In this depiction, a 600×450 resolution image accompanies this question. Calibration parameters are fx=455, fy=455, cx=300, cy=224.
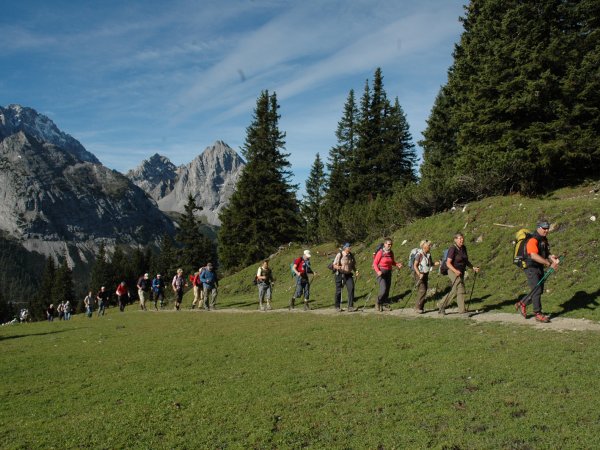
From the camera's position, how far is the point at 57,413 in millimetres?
7465

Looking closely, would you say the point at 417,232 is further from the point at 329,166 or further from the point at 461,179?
the point at 329,166

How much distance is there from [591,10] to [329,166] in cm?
3185

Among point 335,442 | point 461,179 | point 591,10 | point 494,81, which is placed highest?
point 591,10

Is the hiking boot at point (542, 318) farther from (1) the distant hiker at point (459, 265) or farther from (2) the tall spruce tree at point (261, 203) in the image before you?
(2) the tall spruce tree at point (261, 203)

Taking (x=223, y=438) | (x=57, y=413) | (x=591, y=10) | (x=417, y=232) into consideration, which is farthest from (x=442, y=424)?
(x=591, y=10)

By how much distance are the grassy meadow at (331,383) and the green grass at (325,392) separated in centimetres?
3

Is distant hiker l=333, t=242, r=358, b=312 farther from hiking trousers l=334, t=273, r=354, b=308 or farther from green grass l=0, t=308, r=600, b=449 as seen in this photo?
green grass l=0, t=308, r=600, b=449

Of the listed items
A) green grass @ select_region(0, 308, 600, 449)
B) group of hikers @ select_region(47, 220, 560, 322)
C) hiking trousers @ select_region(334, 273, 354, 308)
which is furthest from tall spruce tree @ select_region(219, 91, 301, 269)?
green grass @ select_region(0, 308, 600, 449)

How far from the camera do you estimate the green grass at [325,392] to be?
5.92 metres

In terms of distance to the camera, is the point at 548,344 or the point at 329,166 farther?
the point at 329,166

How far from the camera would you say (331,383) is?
8125 mm

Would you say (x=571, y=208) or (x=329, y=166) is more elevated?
(x=329, y=166)

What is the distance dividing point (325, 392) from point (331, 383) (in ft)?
1.59

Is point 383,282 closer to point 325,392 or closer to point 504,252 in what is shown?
point 504,252
